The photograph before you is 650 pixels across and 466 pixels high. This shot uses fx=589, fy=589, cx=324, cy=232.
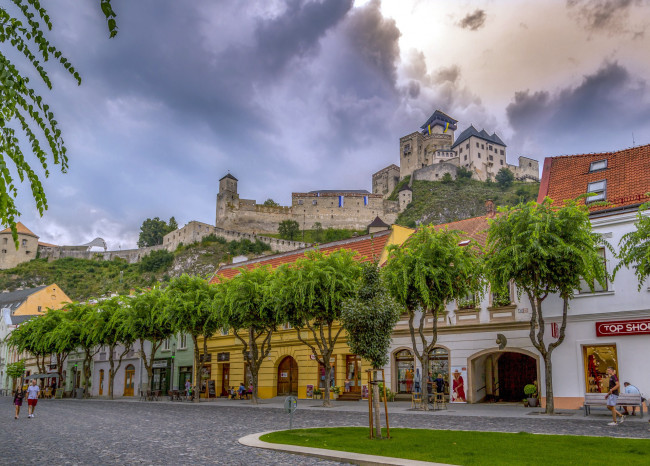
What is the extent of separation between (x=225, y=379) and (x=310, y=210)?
108 m

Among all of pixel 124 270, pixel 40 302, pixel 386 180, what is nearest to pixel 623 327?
pixel 40 302

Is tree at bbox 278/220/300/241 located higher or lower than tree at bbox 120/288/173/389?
higher

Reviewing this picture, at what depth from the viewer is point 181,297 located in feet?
120

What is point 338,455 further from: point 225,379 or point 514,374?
point 225,379

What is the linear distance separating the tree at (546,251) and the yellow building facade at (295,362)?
10.4m

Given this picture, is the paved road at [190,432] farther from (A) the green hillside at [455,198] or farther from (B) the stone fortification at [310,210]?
(B) the stone fortification at [310,210]

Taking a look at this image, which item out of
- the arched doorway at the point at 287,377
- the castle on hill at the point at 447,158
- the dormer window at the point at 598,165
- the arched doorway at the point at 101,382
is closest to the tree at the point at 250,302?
the arched doorway at the point at 287,377

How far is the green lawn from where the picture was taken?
11578 mm

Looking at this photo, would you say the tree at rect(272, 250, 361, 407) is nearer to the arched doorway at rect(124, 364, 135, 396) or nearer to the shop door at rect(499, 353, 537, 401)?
the shop door at rect(499, 353, 537, 401)

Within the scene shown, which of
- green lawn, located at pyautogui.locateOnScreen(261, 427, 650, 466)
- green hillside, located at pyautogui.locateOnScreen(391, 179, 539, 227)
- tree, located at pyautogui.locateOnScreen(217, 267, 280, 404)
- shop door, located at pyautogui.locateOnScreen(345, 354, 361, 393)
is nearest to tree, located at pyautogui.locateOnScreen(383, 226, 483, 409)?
tree, located at pyautogui.locateOnScreen(217, 267, 280, 404)

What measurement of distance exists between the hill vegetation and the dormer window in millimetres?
95389

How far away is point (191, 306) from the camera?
117ft

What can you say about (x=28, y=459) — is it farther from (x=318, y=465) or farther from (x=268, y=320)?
(x=268, y=320)

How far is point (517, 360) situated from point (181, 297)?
20044 mm
